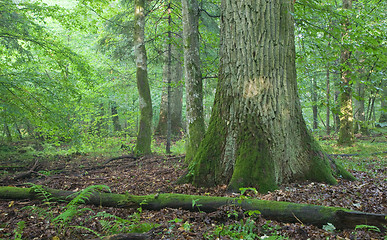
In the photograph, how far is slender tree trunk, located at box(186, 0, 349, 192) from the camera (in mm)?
4168

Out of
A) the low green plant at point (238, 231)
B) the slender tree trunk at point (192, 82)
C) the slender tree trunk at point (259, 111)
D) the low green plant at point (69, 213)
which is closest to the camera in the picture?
the low green plant at point (238, 231)

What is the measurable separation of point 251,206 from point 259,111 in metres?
1.76

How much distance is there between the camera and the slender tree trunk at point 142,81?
905cm

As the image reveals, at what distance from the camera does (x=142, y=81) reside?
9.14 m

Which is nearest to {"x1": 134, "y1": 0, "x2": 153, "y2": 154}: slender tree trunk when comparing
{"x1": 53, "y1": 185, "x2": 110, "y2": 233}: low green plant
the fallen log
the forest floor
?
the forest floor

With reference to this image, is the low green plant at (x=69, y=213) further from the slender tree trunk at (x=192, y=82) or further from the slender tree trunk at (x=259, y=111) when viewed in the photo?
the slender tree trunk at (x=192, y=82)

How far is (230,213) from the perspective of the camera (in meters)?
2.89

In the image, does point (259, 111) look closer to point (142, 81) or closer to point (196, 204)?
point (196, 204)

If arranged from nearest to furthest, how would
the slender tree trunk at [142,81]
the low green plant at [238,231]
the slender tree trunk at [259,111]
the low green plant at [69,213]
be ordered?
the low green plant at [238,231], the low green plant at [69,213], the slender tree trunk at [259,111], the slender tree trunk at [142,81]

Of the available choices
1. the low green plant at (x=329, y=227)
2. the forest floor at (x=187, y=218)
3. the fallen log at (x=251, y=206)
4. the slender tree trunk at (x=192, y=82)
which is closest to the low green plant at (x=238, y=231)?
the forest floor at (x=187, y=218)

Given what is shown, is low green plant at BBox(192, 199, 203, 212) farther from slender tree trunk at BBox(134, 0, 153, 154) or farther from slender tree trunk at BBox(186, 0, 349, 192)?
slender tree trunk at BBox(134, 0, 153, 154)

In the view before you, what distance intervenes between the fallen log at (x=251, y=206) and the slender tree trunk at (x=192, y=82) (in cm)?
300

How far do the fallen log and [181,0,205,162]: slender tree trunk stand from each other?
300 cm

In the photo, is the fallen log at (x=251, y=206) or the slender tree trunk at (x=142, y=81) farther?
the slender tree trunk at (x=142, y=81)
